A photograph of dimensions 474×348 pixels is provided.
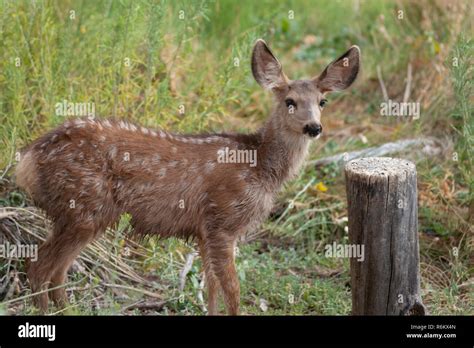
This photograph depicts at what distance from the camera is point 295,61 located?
13.8 m

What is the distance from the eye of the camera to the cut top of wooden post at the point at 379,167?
735 centimetres

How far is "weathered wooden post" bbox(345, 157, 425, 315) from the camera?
24.1ft

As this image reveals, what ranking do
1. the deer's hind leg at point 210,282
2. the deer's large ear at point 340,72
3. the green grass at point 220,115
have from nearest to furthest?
1. the deer's hind leg at point 210,282
2. the deer's large ear at point 340,72
3. the green grass at point 220,115

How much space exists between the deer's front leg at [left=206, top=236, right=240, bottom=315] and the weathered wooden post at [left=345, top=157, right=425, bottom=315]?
3.15ft

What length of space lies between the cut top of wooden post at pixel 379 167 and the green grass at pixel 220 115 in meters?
1.49

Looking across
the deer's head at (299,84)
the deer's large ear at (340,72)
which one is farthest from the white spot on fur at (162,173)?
the deer's large ear at (340,72)

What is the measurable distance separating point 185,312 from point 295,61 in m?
→ 6.08

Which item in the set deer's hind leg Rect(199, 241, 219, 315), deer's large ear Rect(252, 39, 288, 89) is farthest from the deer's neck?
deer's hind leg Rect(199, 241, 219, 315)

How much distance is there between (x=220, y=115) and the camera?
1144 centimetres

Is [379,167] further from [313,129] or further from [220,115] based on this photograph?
[220,115]

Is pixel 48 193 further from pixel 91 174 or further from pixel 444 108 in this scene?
pixel 444 108

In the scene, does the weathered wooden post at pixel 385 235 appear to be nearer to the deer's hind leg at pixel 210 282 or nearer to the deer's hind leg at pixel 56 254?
the deer's hind leg at pixel 210 282

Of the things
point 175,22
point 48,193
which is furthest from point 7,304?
point 175,22
